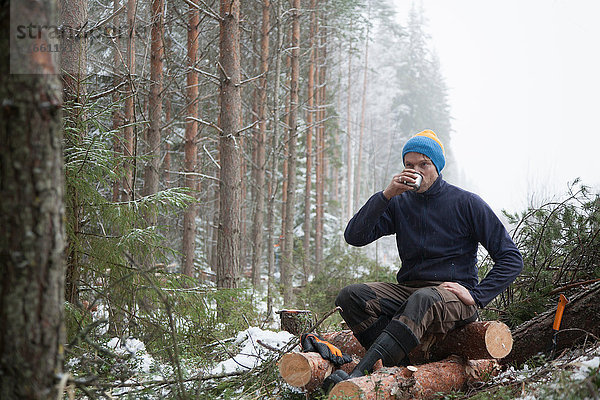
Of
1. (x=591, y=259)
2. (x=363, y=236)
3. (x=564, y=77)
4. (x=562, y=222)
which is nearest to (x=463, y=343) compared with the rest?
(x=363, y=236)

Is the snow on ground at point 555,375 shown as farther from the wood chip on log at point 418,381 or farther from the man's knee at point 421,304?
the man's knee at point 421,304

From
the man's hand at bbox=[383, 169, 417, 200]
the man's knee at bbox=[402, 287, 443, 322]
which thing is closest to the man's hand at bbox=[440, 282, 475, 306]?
the man's knee at bbox=[402, 287, 443, 322]

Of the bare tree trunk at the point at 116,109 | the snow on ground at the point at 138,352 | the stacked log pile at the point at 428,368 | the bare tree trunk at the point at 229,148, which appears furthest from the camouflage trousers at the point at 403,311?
the bare tree trunk at the point at 229,148

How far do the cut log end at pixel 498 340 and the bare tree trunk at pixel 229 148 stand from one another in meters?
3.67

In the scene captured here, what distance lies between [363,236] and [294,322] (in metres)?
1.26

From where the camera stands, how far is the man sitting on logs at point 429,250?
3498 mm

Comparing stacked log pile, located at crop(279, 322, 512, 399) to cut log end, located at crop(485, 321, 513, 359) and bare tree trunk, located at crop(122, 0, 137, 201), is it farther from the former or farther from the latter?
bare tree trunk, located at crop(122, 0, 137, 201)

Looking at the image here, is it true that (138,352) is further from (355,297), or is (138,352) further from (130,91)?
(130,91)

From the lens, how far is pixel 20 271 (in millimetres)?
1433

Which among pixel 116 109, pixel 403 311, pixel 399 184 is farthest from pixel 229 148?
pixel 403 311

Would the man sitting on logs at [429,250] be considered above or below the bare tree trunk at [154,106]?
below

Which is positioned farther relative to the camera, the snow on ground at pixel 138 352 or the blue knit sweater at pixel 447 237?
the snow on ground at pixel 138 352

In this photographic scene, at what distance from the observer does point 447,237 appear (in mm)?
3773

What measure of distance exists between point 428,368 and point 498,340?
0.58m
